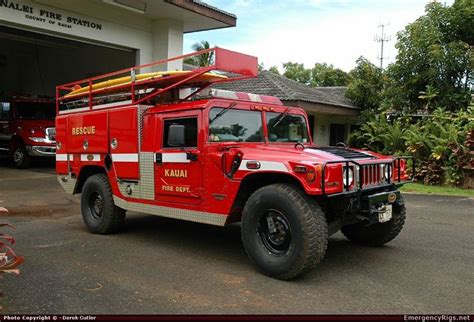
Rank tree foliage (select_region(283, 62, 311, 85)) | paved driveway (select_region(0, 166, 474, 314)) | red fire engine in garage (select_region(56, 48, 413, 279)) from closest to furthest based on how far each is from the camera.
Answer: paved driveway (select_region(0, 166, 474, 314)) < red fire engine in garage (select_region(56, 48, 413, 279)) < tree foliage (select_region(283, 62, 311, 85))

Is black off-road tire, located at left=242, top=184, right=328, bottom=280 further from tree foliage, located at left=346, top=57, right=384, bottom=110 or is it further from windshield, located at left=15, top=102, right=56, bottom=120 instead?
tree foliage, located at left=346, top=57, right=384, bottom=110

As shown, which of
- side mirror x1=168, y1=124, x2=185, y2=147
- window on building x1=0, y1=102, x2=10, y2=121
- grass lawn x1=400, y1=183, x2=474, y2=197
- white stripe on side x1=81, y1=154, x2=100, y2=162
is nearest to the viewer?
side mirror x1=168, y1=124, x2=185, y2=147

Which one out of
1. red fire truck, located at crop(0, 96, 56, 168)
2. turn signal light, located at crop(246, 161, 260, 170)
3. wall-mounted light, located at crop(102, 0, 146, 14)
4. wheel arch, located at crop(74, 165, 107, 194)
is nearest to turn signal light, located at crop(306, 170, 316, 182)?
turn signal light, located at crop(246, 161, 260, 170)

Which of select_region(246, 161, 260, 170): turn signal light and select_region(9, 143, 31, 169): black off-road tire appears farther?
select_region(9, 143, 31, 169): black off-road tire

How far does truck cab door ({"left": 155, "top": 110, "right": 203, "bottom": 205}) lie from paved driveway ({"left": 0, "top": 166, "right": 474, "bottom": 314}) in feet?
2.49

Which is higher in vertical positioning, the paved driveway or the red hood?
the red hood

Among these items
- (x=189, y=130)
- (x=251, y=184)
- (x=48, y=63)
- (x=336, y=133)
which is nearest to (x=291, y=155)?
(x=251, y=184)

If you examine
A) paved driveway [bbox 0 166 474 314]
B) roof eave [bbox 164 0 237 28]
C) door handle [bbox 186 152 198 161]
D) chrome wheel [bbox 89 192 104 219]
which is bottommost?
paved driveway [bbox 0 166 474 314]

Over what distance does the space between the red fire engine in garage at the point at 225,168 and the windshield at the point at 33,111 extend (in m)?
9.58

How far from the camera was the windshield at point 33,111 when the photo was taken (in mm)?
16062

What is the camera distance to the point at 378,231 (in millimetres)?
5859

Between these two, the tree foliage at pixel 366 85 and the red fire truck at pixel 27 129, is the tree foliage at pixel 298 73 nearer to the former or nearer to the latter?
the tree foliage at pixel 366 85

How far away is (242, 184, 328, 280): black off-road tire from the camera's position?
14.3 feet

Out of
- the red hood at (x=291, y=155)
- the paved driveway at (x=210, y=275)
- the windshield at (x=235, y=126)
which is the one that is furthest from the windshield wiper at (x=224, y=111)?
the paved driveway at (x=210, y=275)
